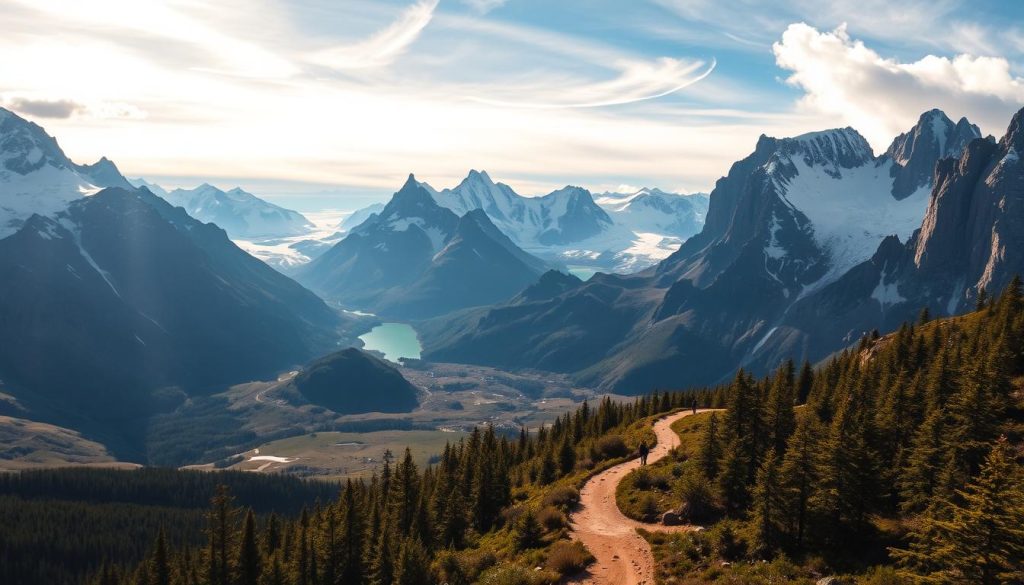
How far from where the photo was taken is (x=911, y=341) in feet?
341

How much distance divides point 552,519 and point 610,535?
237 inches

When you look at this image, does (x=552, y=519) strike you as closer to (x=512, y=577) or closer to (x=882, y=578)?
(x=512, y=577)

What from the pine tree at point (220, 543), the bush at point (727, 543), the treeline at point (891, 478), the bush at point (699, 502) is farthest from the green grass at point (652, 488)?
the pine tree at point (220, 543)

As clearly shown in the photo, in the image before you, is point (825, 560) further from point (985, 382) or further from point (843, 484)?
point (985, 382)

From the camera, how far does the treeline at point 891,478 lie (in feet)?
112

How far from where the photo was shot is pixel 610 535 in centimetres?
5672

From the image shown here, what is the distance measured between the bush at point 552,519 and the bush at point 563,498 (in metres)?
3.71

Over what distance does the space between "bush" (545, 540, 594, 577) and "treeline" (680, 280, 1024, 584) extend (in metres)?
10.7

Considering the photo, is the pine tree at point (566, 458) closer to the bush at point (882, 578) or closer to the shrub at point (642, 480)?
the shrub at point (642, 480)

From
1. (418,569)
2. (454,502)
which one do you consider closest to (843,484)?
(418,569)

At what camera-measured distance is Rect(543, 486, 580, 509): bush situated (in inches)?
2603

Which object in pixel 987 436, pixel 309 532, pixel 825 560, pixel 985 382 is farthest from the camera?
pixel 309 532

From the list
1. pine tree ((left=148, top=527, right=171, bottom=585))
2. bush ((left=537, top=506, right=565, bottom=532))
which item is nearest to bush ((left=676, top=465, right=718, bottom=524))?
bush ((left=537, top=506, right=565, bottom=532))

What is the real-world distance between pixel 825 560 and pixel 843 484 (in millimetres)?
5412
